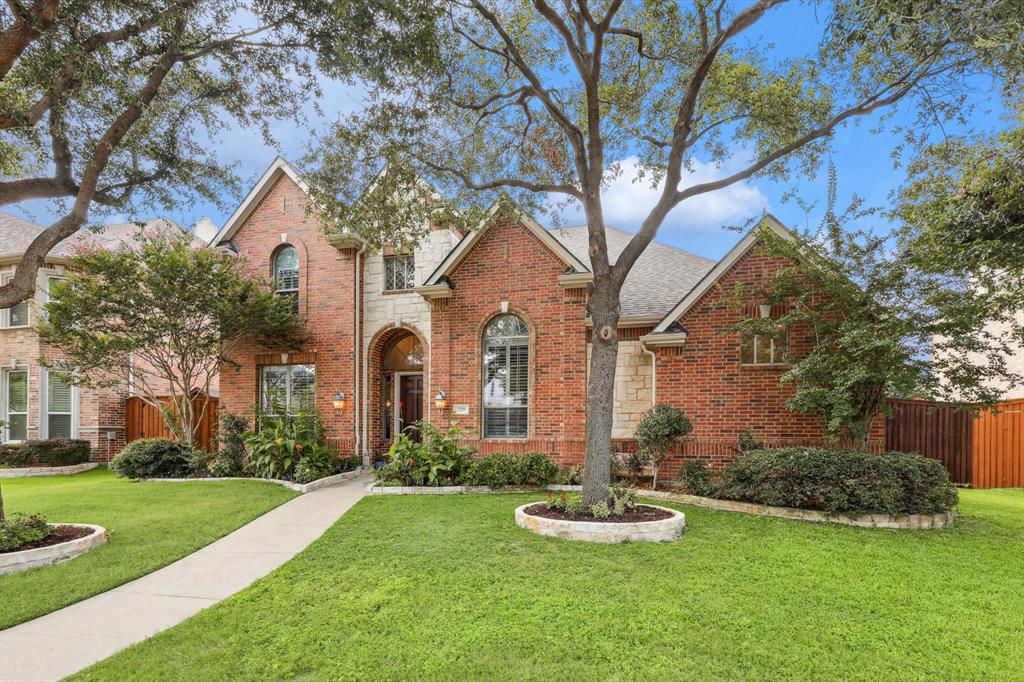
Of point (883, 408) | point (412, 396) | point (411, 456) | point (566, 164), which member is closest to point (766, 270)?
point (883, 408)

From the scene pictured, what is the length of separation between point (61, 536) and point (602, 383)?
7661 mm

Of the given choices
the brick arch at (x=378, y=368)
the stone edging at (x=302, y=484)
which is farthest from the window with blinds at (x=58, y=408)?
the brick arch at (x=378, y=368)

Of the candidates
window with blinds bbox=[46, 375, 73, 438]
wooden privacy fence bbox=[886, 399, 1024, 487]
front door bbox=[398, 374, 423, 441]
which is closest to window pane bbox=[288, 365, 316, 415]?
front door bbox=[398, 374, 423, 441]

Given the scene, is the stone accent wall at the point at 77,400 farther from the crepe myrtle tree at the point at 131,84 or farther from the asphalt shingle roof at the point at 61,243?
the crepe myrtle tree at the point at 131,84

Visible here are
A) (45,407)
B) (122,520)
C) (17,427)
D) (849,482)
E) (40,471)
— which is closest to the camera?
(849,482)

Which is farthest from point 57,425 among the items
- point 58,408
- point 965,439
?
point 965,439

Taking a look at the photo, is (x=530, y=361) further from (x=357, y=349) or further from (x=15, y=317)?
(x=15, y=317)

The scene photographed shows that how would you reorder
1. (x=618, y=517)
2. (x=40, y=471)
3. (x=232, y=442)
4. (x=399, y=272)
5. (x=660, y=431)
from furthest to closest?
(x=40, y=471) < (x=399, y=272) < (x=232, y=442) < (x=660, y=431) < (x=618, y=517)

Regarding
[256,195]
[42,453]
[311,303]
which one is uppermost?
[256,195]

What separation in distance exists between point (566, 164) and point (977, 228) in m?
6.82

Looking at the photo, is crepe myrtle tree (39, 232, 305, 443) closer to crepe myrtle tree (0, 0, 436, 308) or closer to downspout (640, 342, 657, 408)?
crepe myrtle tree (0, 0, 436, 308)

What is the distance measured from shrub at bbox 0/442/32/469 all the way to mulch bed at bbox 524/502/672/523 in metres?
16.0

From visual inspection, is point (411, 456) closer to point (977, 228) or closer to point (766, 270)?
point (766, 270)

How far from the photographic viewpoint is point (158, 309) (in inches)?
513
